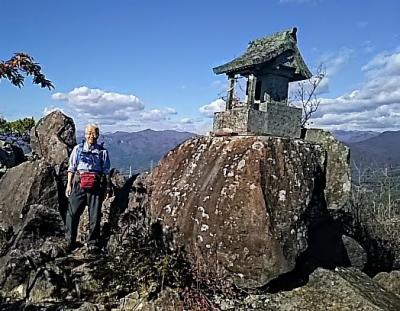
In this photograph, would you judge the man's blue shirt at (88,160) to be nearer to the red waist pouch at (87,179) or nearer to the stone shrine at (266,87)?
the red waist pouch at (87,179)

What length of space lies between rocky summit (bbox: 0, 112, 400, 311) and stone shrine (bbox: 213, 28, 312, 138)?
1.49m

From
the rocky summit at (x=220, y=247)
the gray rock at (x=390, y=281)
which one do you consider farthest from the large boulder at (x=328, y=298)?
the gray rock at (x=390, y=281)

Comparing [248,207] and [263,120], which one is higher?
[263,120]

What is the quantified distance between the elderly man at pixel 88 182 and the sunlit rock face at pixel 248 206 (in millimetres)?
1200

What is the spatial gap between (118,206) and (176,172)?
65.7 inches

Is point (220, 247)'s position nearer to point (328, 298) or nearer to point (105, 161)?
point (328, 298)

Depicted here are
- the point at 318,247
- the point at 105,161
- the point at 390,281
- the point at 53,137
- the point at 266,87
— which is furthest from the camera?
the point at 53,137

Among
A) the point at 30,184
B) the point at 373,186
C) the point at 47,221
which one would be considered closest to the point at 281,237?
the point at 47,221

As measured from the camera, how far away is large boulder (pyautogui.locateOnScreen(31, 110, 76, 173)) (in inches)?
459

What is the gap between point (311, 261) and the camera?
746 cm

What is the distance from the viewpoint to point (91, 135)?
7938 mm

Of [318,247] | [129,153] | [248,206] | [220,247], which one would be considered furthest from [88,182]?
[129,153]

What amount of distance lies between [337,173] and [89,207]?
4292mm

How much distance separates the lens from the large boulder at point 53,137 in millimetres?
11656
